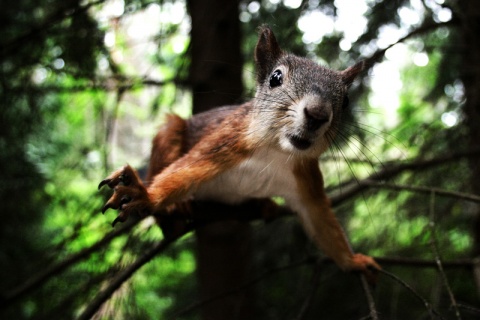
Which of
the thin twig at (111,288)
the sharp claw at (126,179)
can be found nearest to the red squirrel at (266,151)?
the sharp claw at (126,179)

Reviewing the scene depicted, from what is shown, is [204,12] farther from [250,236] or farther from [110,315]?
[110,315]

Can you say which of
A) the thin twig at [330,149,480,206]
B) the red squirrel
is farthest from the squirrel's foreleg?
the thin twig at [330,149,480,206]

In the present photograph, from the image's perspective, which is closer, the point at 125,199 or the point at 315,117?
the point at 315,117

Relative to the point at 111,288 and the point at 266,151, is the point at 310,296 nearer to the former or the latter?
the point at 266,151

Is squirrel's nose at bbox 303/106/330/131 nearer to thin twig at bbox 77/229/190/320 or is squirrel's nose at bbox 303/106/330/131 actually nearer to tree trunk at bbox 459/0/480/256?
thin twig at bbox 77/229/190/320

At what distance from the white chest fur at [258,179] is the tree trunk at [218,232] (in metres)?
0.52

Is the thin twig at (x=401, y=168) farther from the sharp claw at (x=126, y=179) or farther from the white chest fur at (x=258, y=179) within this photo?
the sharp claw at (x=126, y=179)

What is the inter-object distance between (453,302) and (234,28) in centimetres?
188

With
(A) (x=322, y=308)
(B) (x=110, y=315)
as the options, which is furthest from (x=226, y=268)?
(B) (x=110, y=315)

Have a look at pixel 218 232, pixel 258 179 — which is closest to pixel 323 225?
pixel 258 179

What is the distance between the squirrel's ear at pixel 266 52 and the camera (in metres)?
1.76

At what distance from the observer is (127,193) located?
162 centimetres

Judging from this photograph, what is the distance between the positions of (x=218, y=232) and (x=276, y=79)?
1.12 meters

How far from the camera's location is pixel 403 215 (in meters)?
3.00
